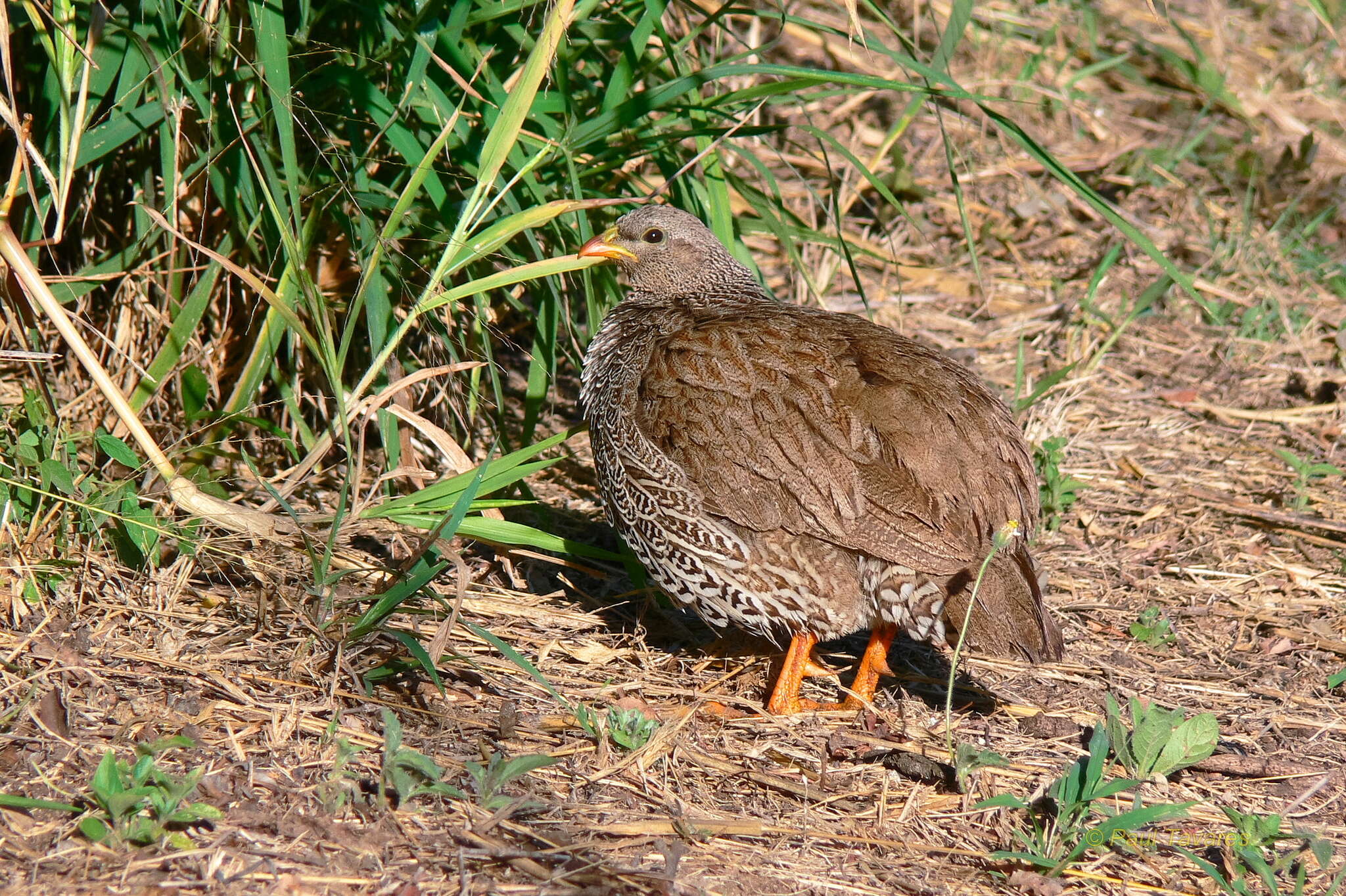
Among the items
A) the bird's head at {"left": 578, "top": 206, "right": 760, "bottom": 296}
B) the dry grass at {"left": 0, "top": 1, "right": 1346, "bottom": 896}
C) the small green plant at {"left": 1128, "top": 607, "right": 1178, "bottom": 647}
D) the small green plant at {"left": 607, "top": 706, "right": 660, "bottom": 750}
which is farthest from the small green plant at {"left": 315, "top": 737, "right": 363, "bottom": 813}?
the small green plant at {"left": 1128, "top": 607, "right": 1178, "bottom": 647}

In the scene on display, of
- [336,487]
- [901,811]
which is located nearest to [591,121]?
[336,487]

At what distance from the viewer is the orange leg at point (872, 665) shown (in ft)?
12.2

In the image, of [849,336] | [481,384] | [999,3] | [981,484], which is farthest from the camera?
[999,3]

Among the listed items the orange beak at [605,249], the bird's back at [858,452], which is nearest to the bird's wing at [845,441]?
the bird's back at [858,452]

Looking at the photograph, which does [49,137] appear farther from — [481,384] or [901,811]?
[901,811]

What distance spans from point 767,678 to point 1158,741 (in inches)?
45.3

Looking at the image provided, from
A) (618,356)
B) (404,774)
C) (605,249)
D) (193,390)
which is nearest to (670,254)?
(605,249)

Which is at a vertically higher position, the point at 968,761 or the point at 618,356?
the point at 618,356

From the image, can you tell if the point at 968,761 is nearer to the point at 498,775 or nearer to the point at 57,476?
the point at 498,775

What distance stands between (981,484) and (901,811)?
870 millimetres

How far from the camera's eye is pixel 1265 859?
9.63ft

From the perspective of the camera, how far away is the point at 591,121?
3734mm

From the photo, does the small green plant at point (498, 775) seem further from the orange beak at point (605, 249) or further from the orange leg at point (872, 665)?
the orange beak at point (605, 249)

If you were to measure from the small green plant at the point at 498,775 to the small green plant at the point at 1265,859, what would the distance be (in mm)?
1460
